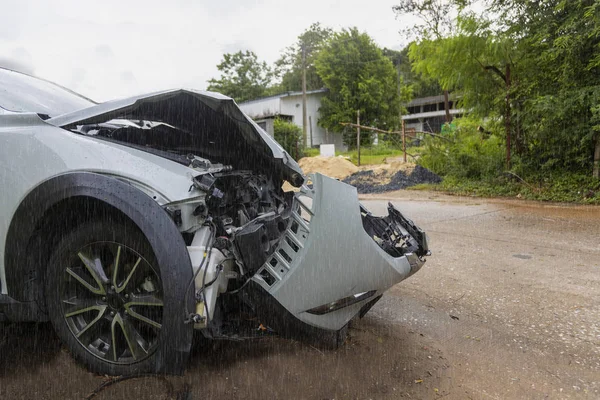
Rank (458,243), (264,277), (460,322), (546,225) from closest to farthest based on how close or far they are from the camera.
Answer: (264,277) < (460,322) < (458,243) < (546,225)

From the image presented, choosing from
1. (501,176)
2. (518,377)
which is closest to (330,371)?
(518,377)

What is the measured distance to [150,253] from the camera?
7.10 feet

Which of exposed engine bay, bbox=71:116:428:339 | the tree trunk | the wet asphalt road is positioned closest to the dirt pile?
the tree trunk

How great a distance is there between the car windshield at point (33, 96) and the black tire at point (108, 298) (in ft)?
3.16

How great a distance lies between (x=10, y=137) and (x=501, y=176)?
1099 centimetres

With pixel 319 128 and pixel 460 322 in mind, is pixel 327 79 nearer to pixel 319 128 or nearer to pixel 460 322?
pixel 319 128

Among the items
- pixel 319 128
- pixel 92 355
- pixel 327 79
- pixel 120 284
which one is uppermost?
pixel 327 79

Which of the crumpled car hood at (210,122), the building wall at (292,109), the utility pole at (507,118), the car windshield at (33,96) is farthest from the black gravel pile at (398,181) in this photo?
the building wall at (292,109)

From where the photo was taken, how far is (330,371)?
7.94 ft

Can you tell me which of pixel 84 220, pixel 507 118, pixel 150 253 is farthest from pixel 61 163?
pixel 507 118

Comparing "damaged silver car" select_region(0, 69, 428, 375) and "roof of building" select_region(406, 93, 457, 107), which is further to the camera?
"roof of building" select_region(406, 93, 457, 107)

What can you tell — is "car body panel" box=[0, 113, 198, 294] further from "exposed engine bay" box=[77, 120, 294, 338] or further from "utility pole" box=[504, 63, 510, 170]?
"utility pole" box=[504, 63, 510, 170]

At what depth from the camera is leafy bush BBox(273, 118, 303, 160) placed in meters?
25.2

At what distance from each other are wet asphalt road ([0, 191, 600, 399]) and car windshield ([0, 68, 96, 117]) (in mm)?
1488
